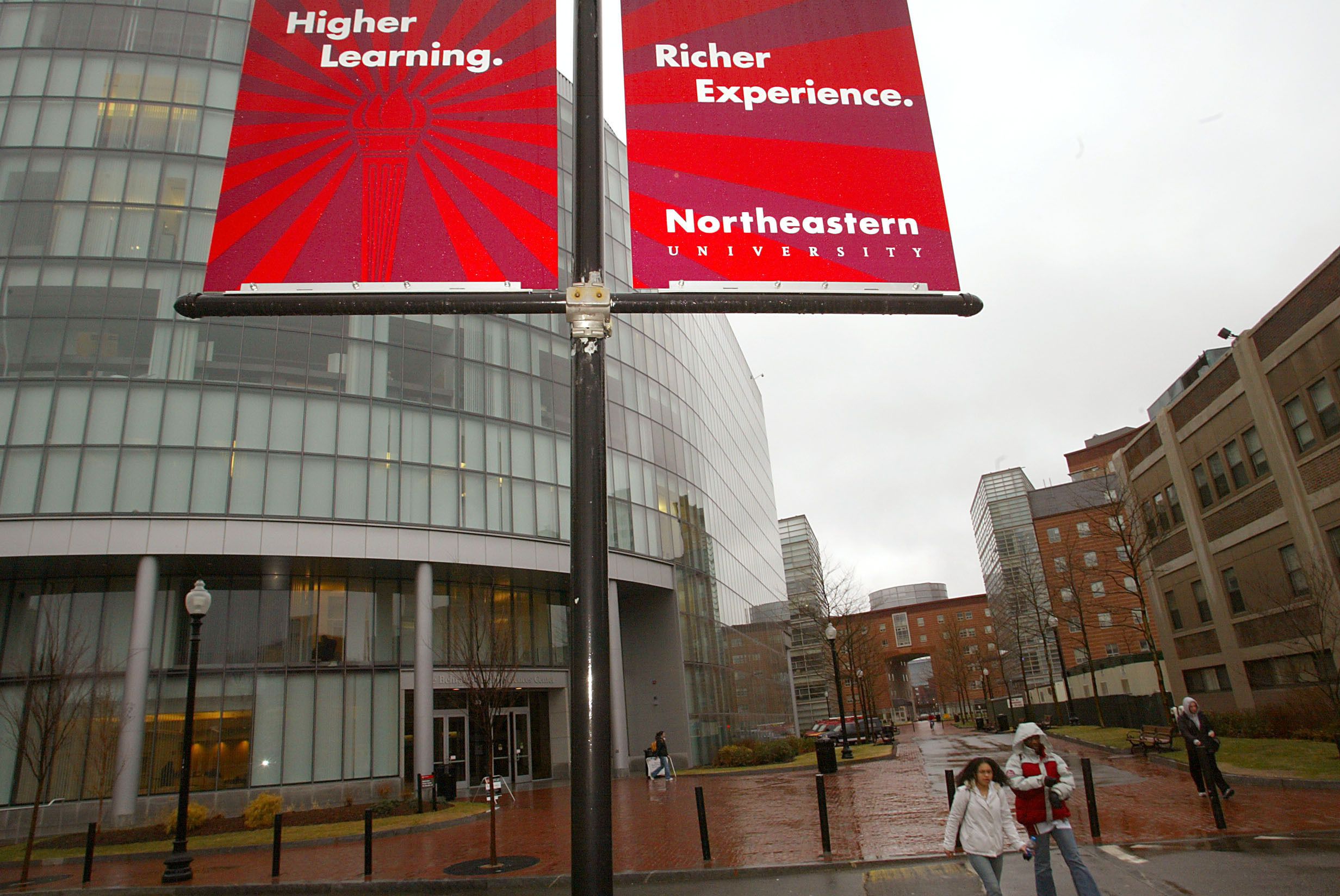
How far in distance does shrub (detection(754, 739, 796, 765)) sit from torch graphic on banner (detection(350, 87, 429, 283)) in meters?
31.8

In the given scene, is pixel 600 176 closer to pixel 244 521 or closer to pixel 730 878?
pixel 730 878

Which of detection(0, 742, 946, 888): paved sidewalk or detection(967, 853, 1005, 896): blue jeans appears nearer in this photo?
detection(967, 853, 1005, 896): blue jeans

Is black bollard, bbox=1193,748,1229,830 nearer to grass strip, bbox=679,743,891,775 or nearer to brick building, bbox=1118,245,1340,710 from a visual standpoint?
brick building, bbox=1118,245,1340,710

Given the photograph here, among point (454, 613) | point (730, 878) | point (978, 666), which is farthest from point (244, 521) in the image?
point (978, 666)

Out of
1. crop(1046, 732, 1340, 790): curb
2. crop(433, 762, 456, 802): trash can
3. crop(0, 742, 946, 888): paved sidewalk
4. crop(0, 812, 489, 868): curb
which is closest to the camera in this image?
crop(0, 742, 946, 888): paved sidewalk

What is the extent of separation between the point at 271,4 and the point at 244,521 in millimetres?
25680

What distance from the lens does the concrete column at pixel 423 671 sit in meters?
27.9

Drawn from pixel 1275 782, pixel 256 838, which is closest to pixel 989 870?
pixel 1275 782

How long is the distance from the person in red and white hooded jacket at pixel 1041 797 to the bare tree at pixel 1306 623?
1386cm

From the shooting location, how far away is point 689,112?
466cm

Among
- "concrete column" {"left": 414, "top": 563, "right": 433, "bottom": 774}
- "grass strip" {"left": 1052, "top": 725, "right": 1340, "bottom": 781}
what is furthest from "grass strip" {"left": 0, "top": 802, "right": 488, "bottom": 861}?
"grass strip" {"left": 1052, "top": 725, "right": 1340, "bottom": 781}

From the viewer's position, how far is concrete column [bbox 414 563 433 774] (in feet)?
91.6

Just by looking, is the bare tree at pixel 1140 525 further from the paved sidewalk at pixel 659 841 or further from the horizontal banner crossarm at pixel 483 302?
the horizontal banner crossarm at pixel 483 302

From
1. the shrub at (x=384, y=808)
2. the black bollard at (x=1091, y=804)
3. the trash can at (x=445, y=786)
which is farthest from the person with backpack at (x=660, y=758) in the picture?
the black bollard at (x=1091, y=804)
